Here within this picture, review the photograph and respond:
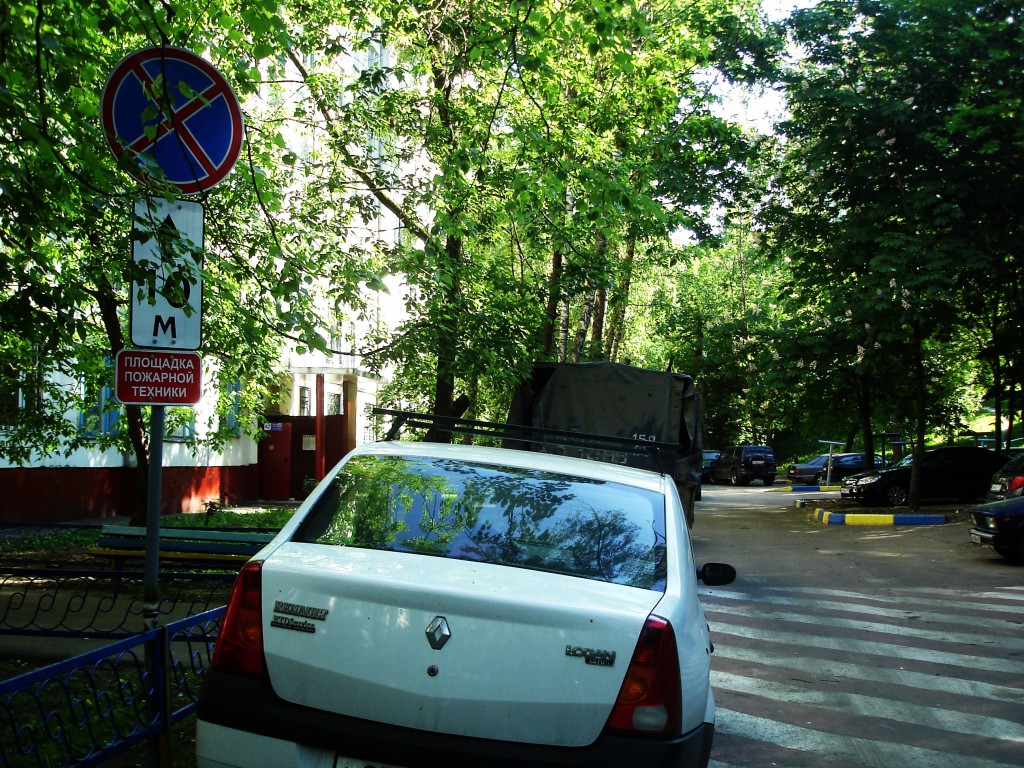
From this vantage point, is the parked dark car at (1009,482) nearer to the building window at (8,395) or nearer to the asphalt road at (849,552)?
the asphalt road at (849,552)

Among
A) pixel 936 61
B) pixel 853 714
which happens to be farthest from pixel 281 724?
pixel 936 61

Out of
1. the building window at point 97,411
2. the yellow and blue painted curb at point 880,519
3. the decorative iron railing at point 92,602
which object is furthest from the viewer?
the yellow and blue painted curb at point 880,519

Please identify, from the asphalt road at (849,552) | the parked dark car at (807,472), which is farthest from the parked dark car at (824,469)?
the asphalt road at (849,552)

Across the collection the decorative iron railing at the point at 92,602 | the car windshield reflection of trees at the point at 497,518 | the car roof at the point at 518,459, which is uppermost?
the car roof at the point at 518,459

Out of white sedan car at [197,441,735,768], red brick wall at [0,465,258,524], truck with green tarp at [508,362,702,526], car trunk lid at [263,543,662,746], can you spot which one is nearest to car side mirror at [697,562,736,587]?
white sedan car at [197,441,735,768]

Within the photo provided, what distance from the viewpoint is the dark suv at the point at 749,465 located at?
48.2m

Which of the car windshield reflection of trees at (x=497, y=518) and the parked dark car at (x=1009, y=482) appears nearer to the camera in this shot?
the car windshield reflection of trees at (x=497, y=518)

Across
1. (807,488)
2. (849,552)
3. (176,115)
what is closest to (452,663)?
(176,115)

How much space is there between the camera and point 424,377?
1509cm

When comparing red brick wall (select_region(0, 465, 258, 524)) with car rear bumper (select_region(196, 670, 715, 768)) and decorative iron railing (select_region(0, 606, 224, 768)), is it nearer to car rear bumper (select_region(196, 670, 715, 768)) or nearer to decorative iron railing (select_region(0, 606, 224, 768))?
decorative iron railing (select_region(0, 606, 224, 768))

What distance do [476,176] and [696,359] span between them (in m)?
34.0

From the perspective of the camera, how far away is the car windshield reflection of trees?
3.68 metres

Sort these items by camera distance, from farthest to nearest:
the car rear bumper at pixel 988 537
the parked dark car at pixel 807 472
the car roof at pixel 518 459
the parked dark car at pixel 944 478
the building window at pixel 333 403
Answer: the parked dark car at pixel 807 472
the building window at pixel 333 403
the parked dark car at pixel 944 478
the car rear bumper at pixel 988 537
the car roof at pixel 518 459

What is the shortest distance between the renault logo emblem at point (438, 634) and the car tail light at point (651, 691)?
0.57 m
